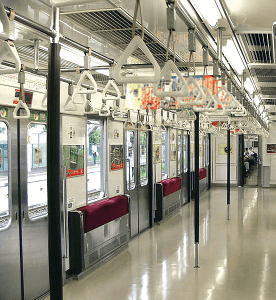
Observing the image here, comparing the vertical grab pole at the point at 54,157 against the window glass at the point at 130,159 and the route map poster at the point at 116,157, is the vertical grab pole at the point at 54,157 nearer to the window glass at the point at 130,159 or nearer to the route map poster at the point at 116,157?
the route map poster at the point at 116,157

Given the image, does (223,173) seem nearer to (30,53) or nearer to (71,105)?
(71,105)

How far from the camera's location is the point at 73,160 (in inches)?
245

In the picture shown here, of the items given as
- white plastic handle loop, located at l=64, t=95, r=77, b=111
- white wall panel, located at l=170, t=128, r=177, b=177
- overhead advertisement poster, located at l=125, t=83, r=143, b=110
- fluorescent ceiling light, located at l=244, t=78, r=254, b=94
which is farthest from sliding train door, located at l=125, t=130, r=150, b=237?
white plastic handle loop, located at l=64, t=95, r=77, b=111

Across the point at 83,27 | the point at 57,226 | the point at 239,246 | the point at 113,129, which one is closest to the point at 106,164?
the point at 113,129

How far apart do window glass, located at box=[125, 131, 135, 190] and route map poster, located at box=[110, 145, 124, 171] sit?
1.17 feet

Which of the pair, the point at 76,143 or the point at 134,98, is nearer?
the point at 76,143

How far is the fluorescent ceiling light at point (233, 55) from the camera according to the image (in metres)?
4.56

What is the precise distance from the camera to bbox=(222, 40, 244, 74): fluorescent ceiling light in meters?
4.56

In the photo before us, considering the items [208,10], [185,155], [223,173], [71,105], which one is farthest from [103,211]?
[223,173]

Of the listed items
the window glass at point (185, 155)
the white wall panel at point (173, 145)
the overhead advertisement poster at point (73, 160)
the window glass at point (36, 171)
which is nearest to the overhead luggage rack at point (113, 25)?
the window glass at point (36, 171)

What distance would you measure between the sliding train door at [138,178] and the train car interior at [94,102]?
0.09ft

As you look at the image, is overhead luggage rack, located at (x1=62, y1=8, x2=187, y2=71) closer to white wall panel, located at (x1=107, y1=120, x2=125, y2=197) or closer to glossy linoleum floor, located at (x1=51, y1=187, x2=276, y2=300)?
white wall panel, located at (x1=107, y1=120, x2=125, y2=197)

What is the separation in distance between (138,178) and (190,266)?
9.45 ft

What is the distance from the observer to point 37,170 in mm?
5328
